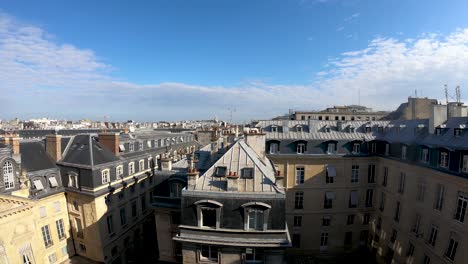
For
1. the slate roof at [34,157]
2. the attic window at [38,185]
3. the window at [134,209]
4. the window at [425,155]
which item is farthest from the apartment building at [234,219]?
the slate roof at [34,157]

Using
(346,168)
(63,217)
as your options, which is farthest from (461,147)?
(63,217)

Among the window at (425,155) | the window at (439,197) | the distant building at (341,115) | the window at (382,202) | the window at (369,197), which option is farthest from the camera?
the distant building at (341,115)

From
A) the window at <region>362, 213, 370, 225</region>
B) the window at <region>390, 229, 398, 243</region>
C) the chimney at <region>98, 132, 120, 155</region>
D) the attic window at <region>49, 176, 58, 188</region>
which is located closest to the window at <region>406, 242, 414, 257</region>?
the window at <region>390, 229, 398, 243</region>

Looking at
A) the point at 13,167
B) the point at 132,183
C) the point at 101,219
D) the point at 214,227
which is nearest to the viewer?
the point at 214,227

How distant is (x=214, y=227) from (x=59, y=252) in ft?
67.6

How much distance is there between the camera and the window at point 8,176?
21297mm

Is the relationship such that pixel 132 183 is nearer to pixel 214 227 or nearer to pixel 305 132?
pixel 214 227

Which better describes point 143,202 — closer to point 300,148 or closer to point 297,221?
point 297,221

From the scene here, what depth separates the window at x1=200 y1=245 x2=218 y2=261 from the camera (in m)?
15.9

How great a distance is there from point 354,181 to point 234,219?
19.2 m

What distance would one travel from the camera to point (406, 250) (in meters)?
23.2

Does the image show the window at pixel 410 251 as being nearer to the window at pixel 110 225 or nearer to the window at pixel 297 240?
the window at pixel 297 240

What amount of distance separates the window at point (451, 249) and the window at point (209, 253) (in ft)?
61.1

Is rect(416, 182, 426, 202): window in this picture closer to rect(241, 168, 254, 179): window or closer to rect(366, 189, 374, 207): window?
rect(366, 189, 374, 207): window
